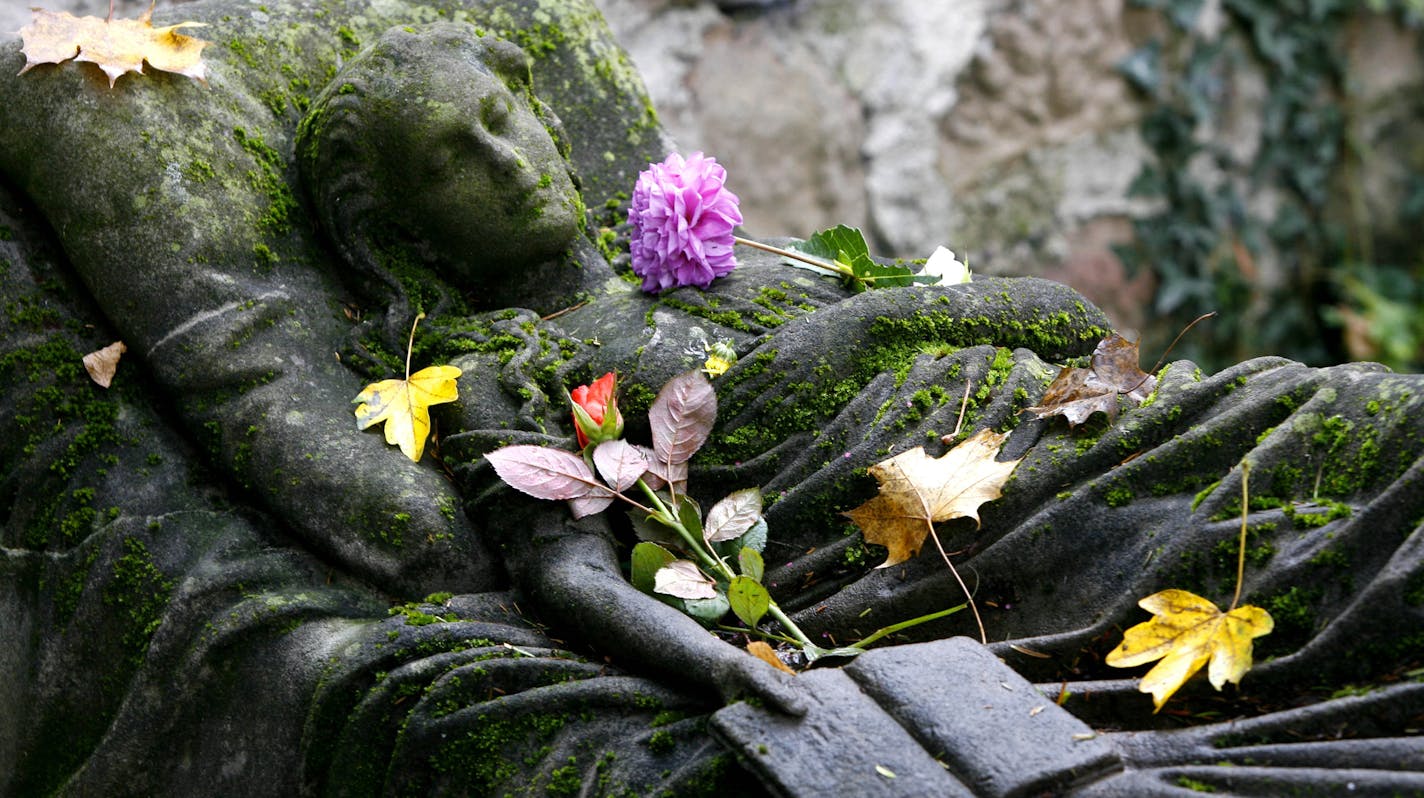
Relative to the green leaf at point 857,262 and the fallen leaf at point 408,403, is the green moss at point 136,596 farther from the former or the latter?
the green leaf at point 857,262

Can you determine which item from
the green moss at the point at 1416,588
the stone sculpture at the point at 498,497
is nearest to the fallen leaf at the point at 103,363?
the stone sculpture at the point at 498,497

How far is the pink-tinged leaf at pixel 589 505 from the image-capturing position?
1907mm

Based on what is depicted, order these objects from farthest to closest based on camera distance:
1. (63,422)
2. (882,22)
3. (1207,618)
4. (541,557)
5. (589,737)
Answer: (882,22) < (63,422) < (541,557) < (589,737) < (1207,618)

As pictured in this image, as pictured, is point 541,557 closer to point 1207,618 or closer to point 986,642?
point 986,642

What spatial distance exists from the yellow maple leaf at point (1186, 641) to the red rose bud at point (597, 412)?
0.78 meters

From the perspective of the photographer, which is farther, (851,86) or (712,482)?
(851,86)

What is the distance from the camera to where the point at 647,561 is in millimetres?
1858

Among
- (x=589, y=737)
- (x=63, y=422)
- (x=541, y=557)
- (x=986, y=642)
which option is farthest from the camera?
(x=63, y=422)

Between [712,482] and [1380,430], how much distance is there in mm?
920

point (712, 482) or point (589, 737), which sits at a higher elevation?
point (712, 482)

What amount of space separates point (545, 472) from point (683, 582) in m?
0.26

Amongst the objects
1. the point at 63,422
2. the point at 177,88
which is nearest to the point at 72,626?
the point at 63,422

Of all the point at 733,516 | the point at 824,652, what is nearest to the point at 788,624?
the point at 824,652

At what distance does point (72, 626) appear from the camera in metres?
2.01
